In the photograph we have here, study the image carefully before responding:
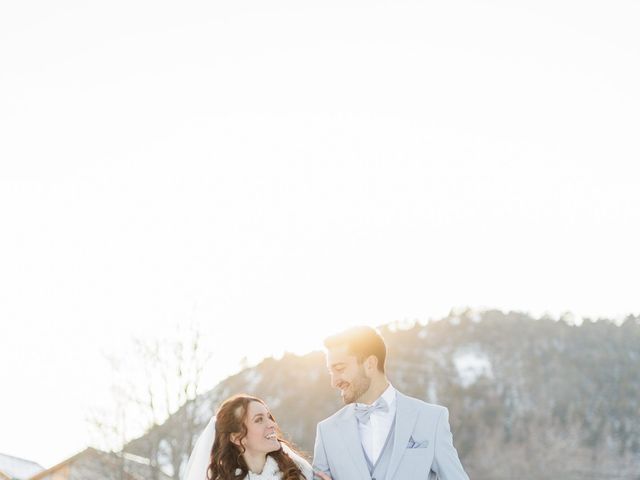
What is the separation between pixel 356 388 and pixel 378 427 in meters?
0.34

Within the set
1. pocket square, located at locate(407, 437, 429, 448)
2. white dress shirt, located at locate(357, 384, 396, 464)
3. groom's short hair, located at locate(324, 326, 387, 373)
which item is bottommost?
pocket square, located at locate(407, 437, 429, 448)

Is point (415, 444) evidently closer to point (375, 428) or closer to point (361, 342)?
point (375, 428)

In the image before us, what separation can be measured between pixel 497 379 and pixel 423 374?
782cm

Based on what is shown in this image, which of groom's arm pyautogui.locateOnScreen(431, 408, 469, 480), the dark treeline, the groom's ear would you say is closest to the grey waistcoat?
groom's arm pyautogui.locateOnScreen(431, 408, 469, 480)

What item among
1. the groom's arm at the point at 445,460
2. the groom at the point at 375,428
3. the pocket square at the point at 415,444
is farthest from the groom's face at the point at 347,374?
the groom's arm at the point at 445,460

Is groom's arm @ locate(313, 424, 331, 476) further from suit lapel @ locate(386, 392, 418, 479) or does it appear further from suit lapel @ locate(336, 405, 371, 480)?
suit lapel @ locate(386, 392, 418, 479)

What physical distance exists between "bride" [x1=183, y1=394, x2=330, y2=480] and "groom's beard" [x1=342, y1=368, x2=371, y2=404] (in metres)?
0.59

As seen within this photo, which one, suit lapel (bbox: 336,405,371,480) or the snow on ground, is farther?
the snow on ground

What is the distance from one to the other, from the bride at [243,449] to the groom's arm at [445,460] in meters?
0.75

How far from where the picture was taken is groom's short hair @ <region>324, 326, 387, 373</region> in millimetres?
5410

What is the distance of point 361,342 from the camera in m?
5.41

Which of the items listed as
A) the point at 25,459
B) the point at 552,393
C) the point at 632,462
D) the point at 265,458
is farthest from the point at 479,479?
the point at 265,458

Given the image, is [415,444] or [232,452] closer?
[415,444]

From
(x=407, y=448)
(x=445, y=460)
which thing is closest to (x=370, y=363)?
(x=407, y=448)
